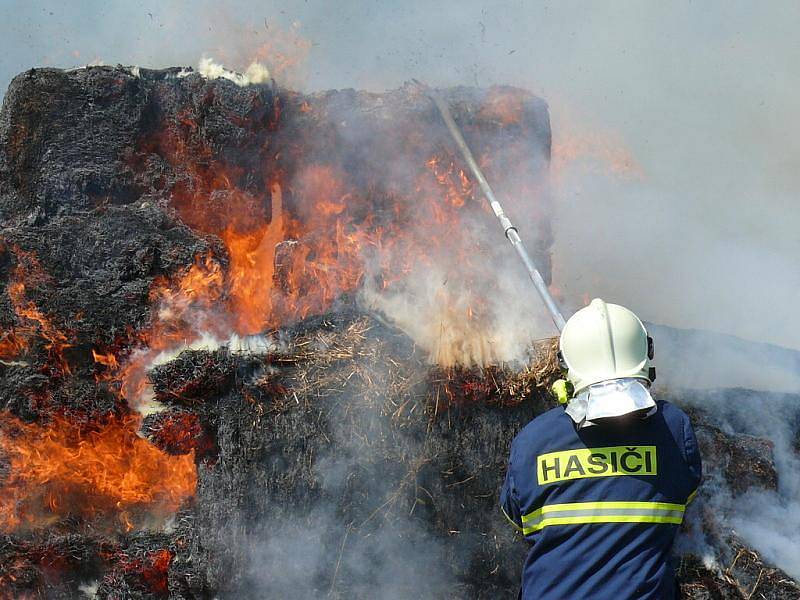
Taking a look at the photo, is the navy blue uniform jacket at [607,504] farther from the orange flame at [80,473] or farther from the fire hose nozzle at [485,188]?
the orange flame at [80,473]

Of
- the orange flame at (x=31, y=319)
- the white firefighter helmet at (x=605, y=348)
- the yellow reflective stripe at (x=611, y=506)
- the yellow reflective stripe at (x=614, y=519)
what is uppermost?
the orange flame at (x=31, y=319)

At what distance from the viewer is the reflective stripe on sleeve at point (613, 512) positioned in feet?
9.65

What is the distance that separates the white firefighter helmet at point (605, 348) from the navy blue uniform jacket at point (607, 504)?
0.75ft

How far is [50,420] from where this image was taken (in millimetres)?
6199

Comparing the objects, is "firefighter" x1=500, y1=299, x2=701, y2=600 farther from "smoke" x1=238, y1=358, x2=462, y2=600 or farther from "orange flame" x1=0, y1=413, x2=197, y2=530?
"orange flame" x1=0, y1=413, x2=197, y2=530

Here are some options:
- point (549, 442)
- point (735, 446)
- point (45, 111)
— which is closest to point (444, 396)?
point (549, 442)

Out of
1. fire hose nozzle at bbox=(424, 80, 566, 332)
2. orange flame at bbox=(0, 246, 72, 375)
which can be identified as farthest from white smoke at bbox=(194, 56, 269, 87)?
orange flame at bbox=(0, 246, 72, 375)

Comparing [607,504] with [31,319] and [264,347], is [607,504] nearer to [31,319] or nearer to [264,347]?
[264,347]

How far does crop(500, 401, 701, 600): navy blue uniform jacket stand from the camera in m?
2.92

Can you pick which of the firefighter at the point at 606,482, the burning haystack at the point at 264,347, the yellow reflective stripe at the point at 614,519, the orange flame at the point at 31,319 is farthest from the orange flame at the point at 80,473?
the yellow reflective stripe at the point at 614,519

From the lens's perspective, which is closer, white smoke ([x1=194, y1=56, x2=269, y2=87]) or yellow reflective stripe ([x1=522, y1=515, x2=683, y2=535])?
yellow reflective stripe ([x1=522, y1=515, x2=683, y2=535])

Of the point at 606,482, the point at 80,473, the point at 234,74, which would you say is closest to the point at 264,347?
the point at 80,473

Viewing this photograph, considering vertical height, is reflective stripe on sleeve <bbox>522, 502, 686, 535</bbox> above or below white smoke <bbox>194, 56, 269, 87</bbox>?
below

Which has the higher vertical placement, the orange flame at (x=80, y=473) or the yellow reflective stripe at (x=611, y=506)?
the yellow reflective stripe at (x=611, y=506)
